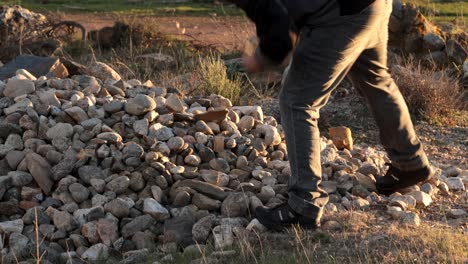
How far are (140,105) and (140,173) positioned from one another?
0.69m

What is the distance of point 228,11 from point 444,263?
14527mm

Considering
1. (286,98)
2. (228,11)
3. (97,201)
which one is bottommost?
(228,11)

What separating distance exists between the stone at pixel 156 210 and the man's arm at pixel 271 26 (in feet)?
4.05

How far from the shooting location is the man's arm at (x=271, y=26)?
175 inches

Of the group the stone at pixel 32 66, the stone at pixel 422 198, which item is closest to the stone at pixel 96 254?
the stone at pixel 422 198

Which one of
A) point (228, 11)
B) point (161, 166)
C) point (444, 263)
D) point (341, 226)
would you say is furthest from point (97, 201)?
point (228, 11)

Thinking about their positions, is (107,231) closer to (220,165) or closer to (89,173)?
(89,173)

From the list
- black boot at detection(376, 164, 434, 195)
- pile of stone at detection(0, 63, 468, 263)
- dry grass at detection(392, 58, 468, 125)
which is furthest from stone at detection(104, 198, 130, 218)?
dry grass at detection(392, 58, 468, 125)

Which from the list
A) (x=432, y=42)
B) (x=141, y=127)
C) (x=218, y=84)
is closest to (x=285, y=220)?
(x=141, y=127)

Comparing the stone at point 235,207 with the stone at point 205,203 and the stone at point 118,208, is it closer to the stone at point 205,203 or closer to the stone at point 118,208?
the stone at point 205,203

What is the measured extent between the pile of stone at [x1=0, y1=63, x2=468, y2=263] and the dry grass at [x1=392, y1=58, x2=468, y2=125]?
1.84 meters

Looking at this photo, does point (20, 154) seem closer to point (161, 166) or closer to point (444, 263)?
point (161, 166)

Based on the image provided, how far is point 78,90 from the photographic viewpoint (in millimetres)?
6652

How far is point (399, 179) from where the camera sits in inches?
223
